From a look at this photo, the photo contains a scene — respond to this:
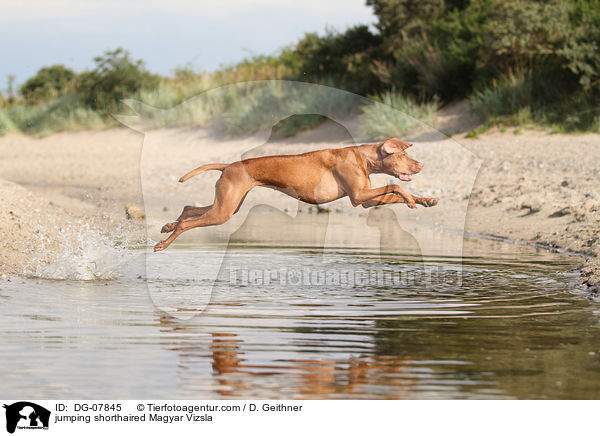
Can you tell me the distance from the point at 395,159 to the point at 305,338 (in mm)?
2582

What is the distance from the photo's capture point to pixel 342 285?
870 centimetres

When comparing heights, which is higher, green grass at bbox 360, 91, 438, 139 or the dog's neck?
green grass at bbox 360, 91, 438, 139

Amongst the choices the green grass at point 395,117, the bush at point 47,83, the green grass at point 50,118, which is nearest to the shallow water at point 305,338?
the green grass at point 395,117

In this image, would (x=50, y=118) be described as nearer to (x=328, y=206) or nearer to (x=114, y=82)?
(x=114, y=82)

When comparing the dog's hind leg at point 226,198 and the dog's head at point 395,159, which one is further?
the dog's head at point 395,159

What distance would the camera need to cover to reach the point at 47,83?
3506cm

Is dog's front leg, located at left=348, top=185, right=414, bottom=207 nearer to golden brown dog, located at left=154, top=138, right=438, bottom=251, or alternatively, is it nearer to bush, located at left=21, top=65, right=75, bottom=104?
golden brown dog, located at left=154, top=138, right=438, bottom=251

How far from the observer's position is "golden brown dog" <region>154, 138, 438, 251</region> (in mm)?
7953

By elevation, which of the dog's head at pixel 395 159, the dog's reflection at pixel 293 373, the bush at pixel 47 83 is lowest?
the dog's reflection at pixel 293 373

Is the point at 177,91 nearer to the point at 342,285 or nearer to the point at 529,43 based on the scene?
the point at 529,43

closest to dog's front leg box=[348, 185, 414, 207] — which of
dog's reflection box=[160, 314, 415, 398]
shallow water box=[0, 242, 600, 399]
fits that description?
shallow water box=[0, 242, 600, 399]
